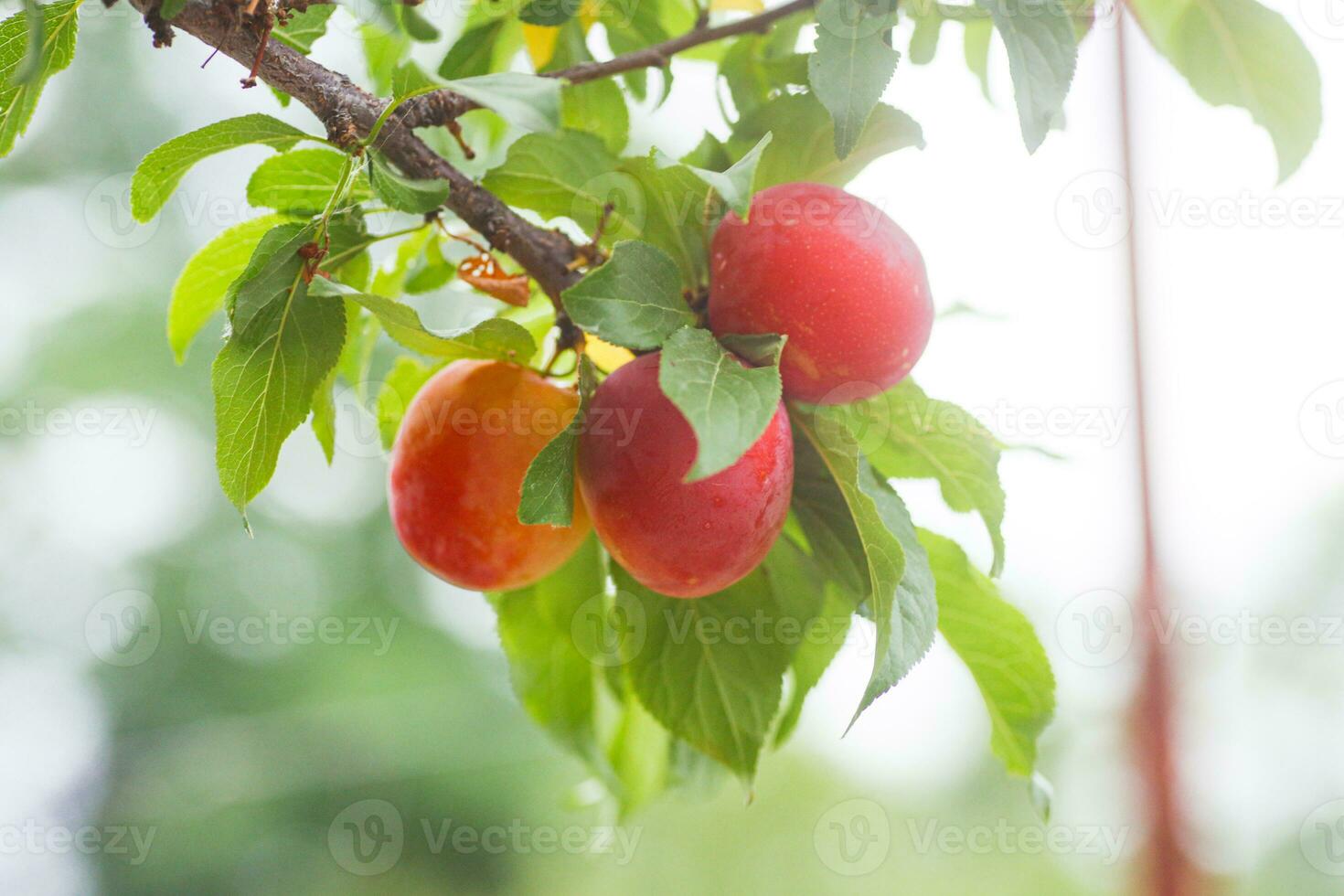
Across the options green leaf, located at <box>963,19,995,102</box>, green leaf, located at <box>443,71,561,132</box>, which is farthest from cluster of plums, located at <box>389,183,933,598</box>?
green leaf, located at <box>963,19,995,102</box>

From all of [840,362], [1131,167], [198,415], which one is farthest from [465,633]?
[840,362]

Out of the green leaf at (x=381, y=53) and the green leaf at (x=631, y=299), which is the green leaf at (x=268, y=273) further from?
the green leaf at (x=381, y=53)

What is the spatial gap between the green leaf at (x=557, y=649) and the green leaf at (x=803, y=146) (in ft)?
0.58

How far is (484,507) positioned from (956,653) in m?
0.21

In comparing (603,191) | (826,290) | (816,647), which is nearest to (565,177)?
(603,191)

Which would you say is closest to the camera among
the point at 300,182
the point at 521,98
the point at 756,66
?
the point at 521,98

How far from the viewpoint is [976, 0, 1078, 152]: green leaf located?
12.4 inches

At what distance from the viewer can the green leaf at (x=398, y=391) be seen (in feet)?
1.46

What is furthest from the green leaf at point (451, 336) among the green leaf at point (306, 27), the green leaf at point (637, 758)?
the green leaf at point (637, 758)

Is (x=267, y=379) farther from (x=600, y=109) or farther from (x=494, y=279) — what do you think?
(x=600, y=109)

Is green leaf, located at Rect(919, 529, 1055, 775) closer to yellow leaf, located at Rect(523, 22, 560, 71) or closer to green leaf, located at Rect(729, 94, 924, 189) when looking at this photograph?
green leaf, located at Rect(729, 94, 924, 189)

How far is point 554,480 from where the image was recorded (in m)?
0.32

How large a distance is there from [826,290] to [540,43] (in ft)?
0.81

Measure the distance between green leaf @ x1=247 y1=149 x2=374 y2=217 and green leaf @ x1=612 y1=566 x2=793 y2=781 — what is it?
19 cm
